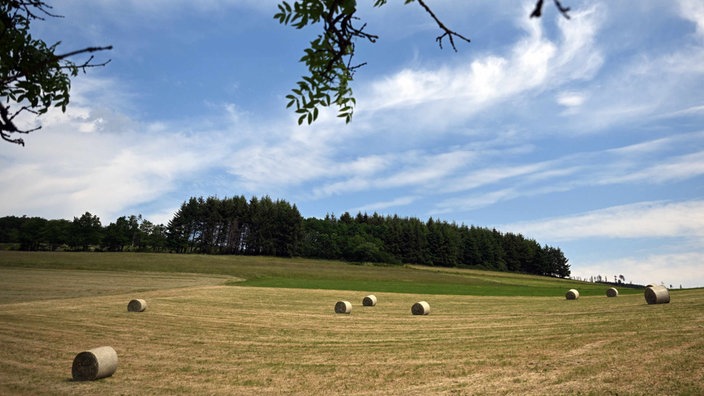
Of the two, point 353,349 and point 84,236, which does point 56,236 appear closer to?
point 84,236


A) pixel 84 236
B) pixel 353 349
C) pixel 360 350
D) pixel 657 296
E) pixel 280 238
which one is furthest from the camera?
pixel 280 238

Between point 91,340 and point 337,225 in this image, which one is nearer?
point 91,340

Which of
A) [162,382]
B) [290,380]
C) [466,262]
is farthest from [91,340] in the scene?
[466,262]

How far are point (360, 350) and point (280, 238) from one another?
4776 inches

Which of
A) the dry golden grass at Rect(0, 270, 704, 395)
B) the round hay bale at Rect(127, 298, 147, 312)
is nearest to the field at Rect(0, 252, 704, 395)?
the dry golden grass at Rect(0, 270, 704, 395)

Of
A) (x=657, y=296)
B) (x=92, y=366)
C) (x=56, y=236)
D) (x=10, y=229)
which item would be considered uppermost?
(x=10, y=229)

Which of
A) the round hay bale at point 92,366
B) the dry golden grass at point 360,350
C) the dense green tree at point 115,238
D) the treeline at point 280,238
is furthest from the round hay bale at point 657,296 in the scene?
the dense green tree at point 115,238

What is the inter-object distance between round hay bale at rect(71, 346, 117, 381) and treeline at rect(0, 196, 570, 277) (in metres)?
116

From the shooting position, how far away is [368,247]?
132 m

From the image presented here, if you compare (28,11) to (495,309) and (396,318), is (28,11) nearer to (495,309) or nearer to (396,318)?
(396,318)

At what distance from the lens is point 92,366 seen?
15.3 metres

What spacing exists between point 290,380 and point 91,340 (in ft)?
37.6

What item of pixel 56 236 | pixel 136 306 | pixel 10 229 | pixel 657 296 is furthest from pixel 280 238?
pixel 657 296

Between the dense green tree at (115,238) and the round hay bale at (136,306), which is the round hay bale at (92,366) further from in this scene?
the dense green tree at (115,238)
